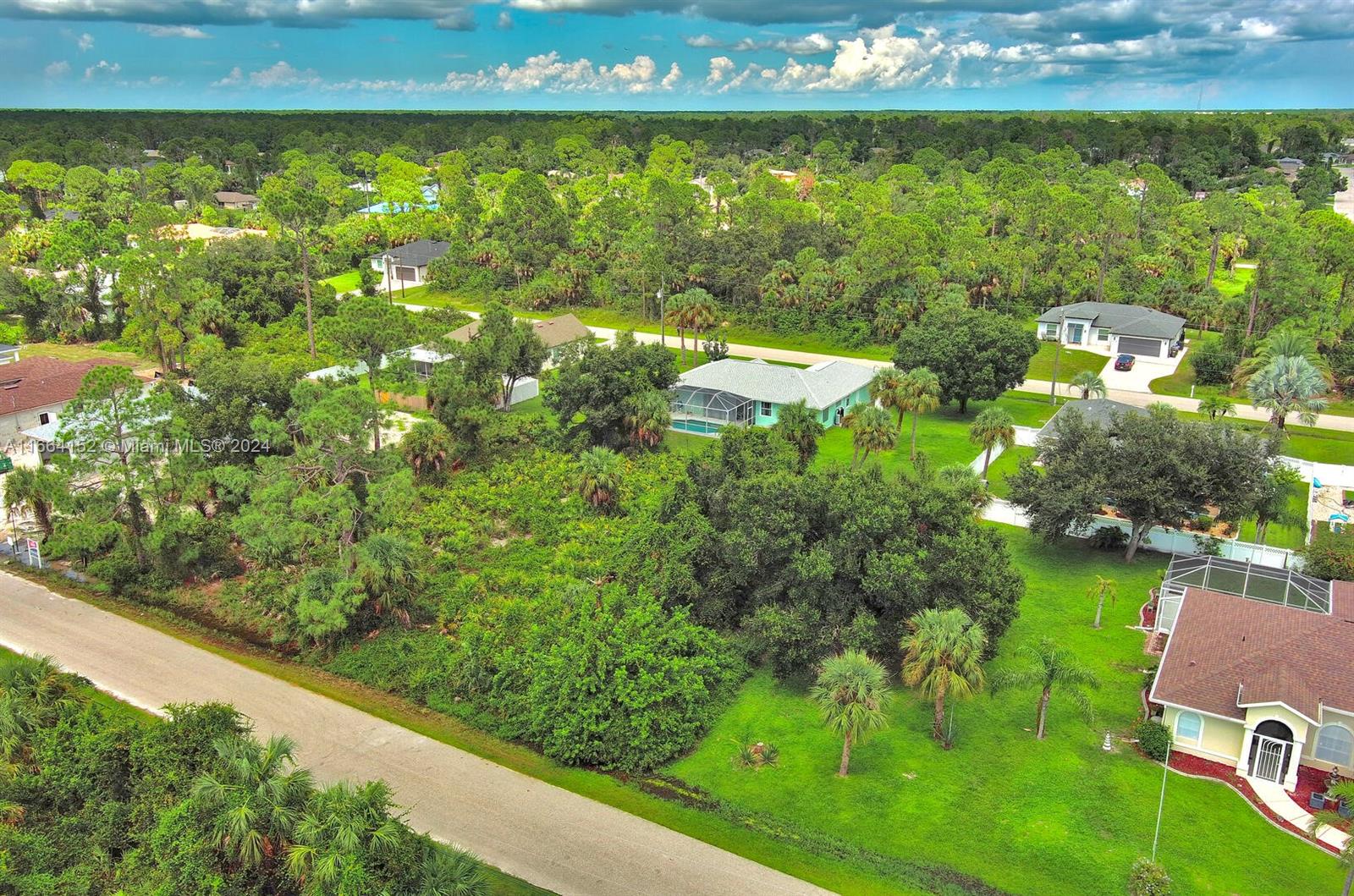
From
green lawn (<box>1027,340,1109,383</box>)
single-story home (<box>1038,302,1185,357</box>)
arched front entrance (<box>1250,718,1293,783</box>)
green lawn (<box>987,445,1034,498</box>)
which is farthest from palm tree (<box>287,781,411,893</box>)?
single-story home (<box>1038,302,1185,357</box>)

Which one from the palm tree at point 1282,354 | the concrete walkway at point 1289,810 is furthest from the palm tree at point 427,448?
the palm tree at point 1282,354

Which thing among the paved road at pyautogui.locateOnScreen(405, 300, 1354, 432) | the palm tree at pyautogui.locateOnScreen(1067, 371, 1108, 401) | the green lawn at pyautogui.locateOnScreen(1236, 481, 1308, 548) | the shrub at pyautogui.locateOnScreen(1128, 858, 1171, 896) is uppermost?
the palm tree at pyautogui.locateOnScreen(1067, 371, 1108, 401)

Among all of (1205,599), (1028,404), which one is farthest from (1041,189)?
(1205,599)

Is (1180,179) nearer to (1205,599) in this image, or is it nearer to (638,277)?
(638,277)

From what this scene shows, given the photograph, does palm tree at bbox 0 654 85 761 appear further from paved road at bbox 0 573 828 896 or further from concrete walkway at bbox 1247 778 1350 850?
concrete walkway at bbox 1247 778 1350 850

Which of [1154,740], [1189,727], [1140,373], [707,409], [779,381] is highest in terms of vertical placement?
[779,381]

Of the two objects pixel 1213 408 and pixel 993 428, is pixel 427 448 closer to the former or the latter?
pixel 993 428

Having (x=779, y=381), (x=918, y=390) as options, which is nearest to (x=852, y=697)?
(x=918, y=390)
